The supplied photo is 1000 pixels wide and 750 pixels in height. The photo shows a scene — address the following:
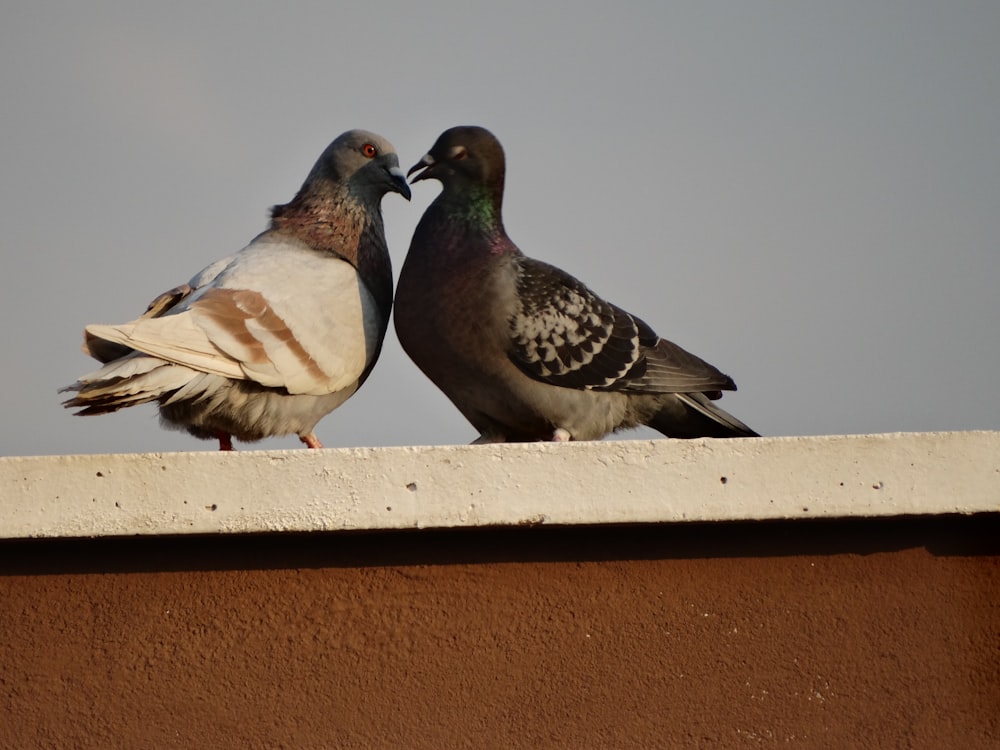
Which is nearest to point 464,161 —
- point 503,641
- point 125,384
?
point 125,384

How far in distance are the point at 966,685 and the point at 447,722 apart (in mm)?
1441

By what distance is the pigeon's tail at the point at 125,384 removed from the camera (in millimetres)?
3912

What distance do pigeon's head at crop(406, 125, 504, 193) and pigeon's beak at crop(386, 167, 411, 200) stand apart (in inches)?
14.2

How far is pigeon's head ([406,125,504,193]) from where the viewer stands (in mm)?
5180

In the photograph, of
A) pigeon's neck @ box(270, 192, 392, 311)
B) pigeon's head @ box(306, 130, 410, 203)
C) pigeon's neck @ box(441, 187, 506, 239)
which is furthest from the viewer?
pigeon's head @ box(306, 130, 410, 203)

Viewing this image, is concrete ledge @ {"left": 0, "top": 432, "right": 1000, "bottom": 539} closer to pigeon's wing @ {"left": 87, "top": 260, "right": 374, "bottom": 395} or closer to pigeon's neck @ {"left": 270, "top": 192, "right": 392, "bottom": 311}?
pigeon's wing @ {"left": 87, "top": 260, "right": 374, "bottom": 395}

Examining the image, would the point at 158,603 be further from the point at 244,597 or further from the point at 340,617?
the point at 340,617

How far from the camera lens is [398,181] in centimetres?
559

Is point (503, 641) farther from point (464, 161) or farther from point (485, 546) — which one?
point (464, 161)

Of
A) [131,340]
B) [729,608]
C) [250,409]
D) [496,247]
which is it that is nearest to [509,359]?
[496,247]

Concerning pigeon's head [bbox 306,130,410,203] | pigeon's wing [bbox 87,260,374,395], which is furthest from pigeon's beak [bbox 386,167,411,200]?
pigeon's wing [bbox 87,260,374,395]

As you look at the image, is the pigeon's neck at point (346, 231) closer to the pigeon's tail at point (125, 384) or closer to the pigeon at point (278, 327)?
the pigeon at point (278, 327)

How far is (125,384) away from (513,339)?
156cm

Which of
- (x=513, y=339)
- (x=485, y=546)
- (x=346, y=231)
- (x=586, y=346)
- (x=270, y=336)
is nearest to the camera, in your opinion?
(x=485, y=546)
